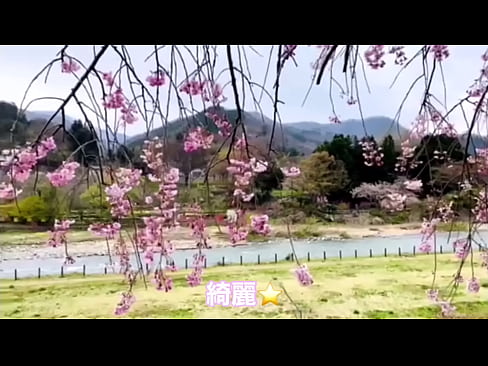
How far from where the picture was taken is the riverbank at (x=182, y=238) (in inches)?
92.3

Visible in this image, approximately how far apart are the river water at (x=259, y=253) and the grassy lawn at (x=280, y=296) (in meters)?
0.03

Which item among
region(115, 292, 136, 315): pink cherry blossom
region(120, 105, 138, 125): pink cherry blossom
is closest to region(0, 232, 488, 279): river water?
region(115, 292, 136, 315): pink cherry blossom

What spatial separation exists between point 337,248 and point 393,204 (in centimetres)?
29

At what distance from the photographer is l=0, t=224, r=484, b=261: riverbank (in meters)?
2.34

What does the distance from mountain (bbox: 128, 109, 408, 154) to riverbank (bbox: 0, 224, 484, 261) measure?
0.34 metres

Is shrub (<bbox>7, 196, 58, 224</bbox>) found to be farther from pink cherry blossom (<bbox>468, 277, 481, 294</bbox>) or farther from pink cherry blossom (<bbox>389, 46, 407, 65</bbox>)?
pink cherry blossom (<bbox>468, 277, 481, 294</bbox>)

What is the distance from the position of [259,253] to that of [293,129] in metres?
0.52

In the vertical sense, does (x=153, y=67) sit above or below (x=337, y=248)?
above

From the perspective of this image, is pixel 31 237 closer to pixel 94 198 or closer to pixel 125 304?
pixel 94 198

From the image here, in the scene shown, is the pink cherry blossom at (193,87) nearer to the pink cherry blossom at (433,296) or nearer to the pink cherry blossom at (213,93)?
the pink cherry blossom at (213,93)

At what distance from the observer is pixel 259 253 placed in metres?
2.38

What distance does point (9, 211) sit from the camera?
2324 mm
